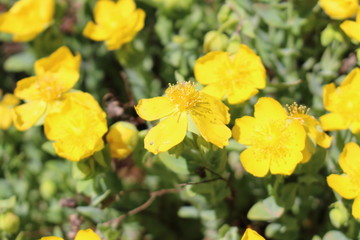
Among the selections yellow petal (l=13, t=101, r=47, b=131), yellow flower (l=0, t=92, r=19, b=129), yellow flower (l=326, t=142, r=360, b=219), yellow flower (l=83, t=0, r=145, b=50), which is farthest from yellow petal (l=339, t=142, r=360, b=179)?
yellow flower (l=0, t=92, r=19, b=129)

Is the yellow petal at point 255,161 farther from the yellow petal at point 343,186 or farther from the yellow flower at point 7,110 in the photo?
the yellow flower at point 7,110

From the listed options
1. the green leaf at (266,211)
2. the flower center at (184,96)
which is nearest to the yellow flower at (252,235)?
the green leaf at (266,211)

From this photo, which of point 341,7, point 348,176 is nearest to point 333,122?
point 348,176

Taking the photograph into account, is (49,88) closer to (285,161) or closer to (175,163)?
(175,163)

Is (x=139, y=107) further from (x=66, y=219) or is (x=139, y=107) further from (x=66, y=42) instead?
(x=66, y=42)

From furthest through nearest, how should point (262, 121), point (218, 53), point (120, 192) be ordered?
point (120, 192), point (218, 53), point (262, 121)

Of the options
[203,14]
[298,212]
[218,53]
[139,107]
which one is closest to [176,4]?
[203,14]

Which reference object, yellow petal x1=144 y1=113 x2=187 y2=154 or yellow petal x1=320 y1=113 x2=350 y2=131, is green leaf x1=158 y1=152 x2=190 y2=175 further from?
yellow petal x1=320 y1=113 x2=350 y2=131
